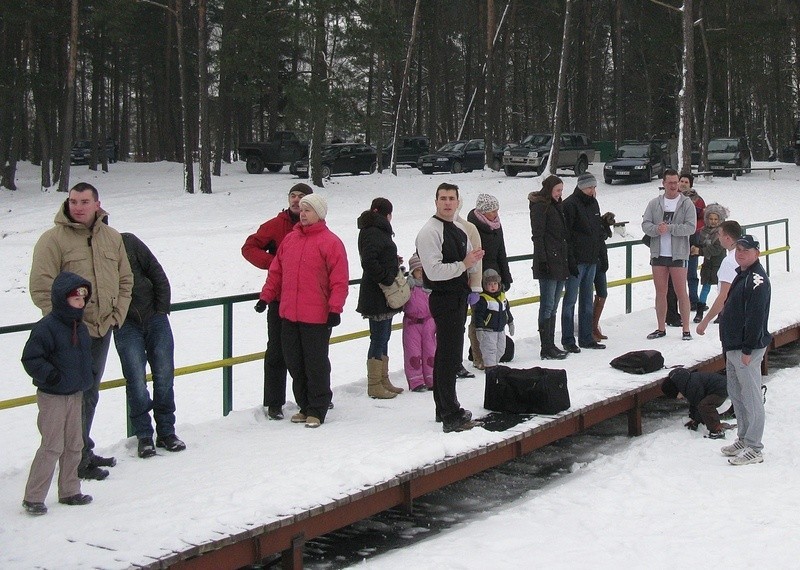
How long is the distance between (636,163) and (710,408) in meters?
27.6

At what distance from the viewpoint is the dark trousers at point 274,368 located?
312 inches

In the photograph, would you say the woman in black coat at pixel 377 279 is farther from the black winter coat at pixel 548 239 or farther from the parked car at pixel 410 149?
the parked car at pixel 410 149

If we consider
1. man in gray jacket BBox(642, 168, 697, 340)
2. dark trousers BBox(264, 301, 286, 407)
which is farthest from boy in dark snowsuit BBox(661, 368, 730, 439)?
dark trousers BBox(264, 301, 286, 407)

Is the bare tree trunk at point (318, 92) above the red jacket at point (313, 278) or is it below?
above

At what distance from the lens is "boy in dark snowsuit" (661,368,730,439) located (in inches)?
342

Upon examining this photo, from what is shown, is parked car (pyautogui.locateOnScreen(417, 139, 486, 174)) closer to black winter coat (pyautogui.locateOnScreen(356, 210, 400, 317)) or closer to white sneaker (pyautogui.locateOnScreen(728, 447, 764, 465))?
black winter coat (pyautogui.locateOnScreen(356, 210, 400, 317))

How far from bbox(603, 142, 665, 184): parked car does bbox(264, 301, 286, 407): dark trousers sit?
2891 centimetres

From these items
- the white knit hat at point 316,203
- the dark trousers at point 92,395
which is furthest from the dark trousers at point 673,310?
the dark trousers at point 92,395

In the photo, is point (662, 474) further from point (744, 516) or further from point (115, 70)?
point (115, 70)

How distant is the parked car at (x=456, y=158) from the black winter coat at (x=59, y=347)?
124 ft

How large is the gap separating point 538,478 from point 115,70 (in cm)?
4704

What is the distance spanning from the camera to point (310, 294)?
750 centimetres

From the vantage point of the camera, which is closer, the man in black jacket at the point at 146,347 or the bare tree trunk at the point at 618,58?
the man in black jacket at the point at 146,347

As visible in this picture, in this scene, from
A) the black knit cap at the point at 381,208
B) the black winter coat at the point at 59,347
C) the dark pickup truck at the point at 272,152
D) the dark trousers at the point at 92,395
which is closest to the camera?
the black winter coat at the point at 59,347
